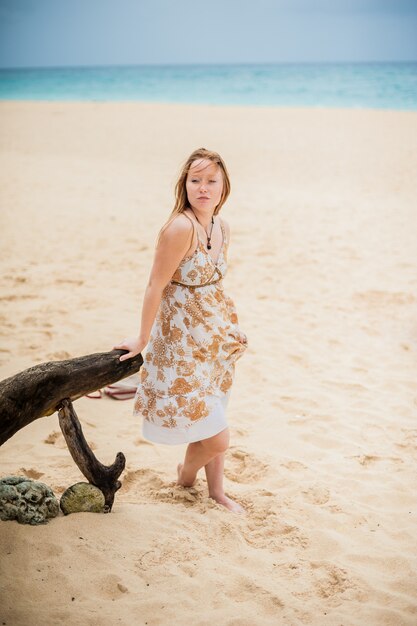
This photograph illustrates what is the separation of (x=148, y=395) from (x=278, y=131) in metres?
17.5

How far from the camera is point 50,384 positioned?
2.59 metres

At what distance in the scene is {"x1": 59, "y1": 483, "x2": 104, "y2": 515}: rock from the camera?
278 centimetres

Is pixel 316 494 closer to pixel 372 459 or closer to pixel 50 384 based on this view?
pixel 372 459

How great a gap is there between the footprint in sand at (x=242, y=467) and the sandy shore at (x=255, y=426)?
0.01 meters

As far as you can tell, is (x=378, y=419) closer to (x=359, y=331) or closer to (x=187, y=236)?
(x=359, y=331)

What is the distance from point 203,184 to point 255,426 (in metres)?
1.90

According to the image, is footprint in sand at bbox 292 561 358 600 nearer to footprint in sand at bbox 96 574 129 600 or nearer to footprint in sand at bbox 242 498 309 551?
footprint in sand at bbox 242 498 309 551

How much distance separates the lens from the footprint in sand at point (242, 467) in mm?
3467

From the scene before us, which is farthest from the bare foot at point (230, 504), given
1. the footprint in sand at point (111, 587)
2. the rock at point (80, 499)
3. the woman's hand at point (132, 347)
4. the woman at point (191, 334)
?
the woman's hand at point (132, 347)

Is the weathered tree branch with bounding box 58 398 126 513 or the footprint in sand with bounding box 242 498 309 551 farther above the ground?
the weathered tree branch with bounding box 58 398 126 513

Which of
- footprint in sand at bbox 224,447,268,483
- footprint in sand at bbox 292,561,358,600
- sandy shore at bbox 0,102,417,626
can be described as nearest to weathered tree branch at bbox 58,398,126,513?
sandy shore at bbox 0,102,417,626

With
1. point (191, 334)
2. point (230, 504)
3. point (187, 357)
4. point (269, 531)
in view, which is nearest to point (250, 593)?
point (269, 531)

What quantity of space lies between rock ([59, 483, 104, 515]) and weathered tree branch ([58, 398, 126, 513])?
4cm

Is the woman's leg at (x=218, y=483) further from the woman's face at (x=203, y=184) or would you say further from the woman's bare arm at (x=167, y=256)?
the woman's face at (x=203, y=184)
